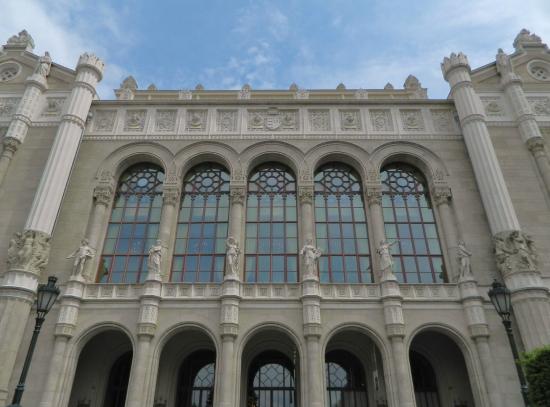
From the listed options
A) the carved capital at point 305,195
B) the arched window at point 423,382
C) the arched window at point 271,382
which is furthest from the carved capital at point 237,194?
the arched window at point 423,382

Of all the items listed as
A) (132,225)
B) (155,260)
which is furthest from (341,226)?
(132,225)

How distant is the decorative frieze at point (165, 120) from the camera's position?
2508 cm

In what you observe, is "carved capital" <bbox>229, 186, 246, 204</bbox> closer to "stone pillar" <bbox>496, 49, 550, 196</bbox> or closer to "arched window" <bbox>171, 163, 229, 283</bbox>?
"arched window" <bbox>171, 163, 229, 283</bbox>

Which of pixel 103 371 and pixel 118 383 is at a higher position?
pixel 103 371

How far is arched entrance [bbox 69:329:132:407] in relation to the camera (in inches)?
779

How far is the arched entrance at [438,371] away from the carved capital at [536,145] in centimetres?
1089

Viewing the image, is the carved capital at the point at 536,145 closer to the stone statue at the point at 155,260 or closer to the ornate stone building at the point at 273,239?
the ornate stone building at the point at 273,239

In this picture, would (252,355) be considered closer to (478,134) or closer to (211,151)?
(211,151)

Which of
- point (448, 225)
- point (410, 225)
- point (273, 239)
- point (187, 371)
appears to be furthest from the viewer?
point (410, 225)

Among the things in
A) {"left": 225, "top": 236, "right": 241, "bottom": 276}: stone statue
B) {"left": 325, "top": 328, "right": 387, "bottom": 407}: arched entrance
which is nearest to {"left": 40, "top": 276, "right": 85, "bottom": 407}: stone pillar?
{"left": 225, "top": 236, "right": 241, "bottom": 276}: stone statue

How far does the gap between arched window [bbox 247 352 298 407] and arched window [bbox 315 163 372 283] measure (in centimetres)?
495

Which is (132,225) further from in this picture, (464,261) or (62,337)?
(464,261)

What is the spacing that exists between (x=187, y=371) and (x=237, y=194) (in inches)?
361

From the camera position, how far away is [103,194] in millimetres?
22781
